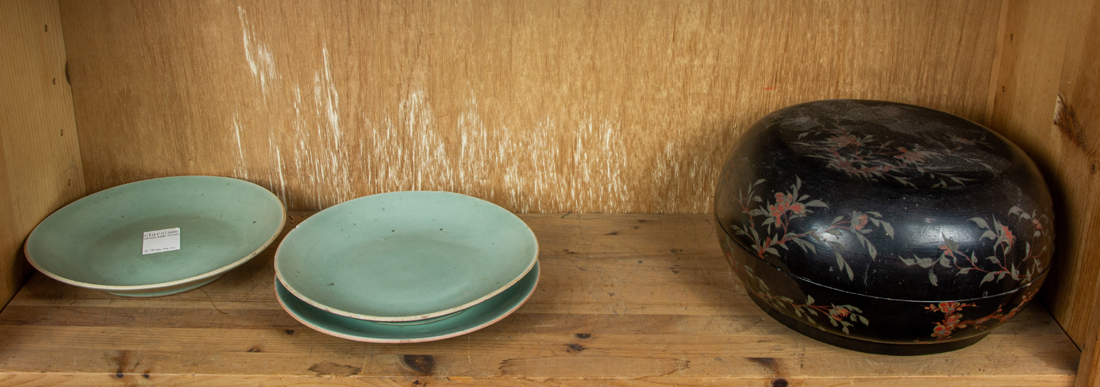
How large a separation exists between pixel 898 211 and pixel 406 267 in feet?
1.81

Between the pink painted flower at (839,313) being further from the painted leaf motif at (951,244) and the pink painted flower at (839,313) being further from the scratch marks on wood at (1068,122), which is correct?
the scratch marks on wood at (1068,122)

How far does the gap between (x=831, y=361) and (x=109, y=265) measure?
2.83ft

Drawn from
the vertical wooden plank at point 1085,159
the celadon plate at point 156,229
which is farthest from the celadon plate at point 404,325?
the vertical wooden plank at point 1085,159

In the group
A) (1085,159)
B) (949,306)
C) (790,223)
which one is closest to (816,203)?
(790,223)

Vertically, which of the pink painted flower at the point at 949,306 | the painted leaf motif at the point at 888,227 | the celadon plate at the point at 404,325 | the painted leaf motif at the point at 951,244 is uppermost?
the painted leaf motif at the point at 888,227

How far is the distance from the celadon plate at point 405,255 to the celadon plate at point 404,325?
0.01m

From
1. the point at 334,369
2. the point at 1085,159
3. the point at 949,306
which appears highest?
the point at 1085,159

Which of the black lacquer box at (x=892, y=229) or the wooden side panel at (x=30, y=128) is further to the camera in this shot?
the wooden side panel at (x=30, y=128)

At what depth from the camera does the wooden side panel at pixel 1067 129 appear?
695 mm

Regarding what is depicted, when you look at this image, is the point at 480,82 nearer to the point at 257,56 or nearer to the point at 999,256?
the point at 257,56

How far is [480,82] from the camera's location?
97 centimetres

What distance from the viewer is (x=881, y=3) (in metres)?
0.92

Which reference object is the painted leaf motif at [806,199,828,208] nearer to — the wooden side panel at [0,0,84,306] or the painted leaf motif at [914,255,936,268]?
the painted leaf motif at [914,255,936,268]

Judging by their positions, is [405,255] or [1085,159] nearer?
[1085,159]
